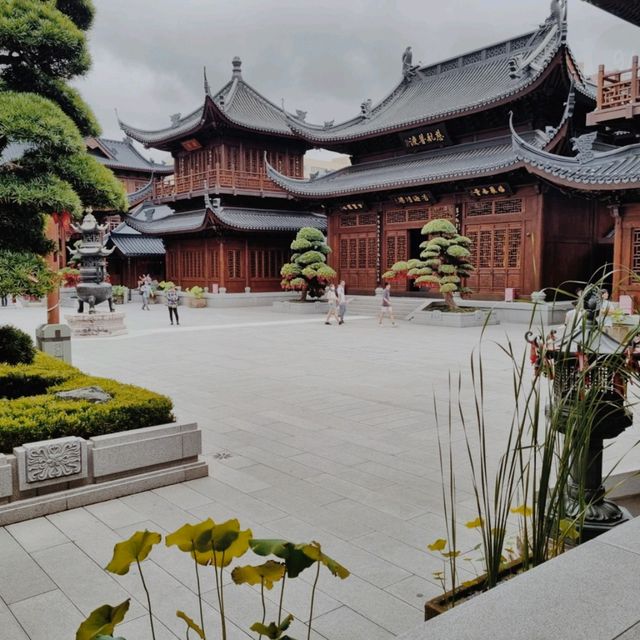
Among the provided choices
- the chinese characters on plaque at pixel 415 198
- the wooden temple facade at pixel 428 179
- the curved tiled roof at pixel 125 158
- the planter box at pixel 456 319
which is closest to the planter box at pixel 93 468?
the wooden temple facade at pixel 428 179

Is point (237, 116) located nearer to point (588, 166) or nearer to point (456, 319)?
point (456, 319)

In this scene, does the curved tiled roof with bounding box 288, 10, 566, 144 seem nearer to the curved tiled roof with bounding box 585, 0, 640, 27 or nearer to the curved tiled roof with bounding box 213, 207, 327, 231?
the curved tiled roof with bounding box 213, 207, 327, 231

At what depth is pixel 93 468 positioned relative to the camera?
489cm

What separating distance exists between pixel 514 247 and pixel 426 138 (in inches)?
245

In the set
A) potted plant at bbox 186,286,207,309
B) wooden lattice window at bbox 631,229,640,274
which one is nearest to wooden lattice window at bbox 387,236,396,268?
potted plant at bbox 186,286,207,309

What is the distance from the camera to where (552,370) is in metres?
3.26

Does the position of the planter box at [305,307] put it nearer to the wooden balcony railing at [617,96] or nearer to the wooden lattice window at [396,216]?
the wooden lattice window at [396,216]

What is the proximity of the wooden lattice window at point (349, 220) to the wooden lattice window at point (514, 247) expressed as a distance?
7.56 m

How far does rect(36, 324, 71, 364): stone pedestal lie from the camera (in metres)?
9.41

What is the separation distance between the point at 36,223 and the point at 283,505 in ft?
12.7

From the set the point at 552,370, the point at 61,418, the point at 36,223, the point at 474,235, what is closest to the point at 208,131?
the point at 474,235

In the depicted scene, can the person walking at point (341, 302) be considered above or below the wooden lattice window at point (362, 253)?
below

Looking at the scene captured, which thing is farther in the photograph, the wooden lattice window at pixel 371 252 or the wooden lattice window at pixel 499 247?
the wooden lattice window at pixel 371 252

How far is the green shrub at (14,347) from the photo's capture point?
687 cm
